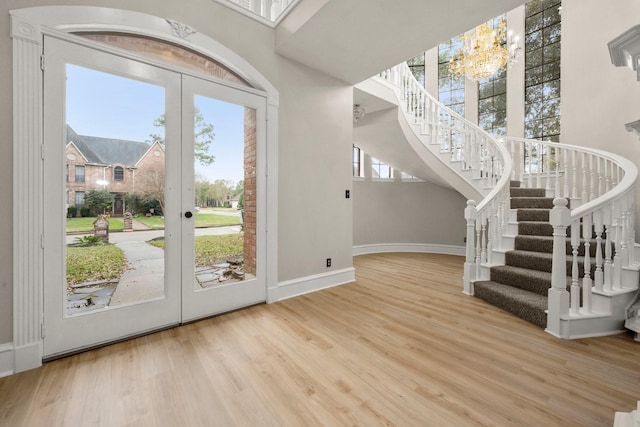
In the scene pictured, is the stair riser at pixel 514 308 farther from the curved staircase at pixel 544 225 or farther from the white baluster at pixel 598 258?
the white baluster at pixel 598 258

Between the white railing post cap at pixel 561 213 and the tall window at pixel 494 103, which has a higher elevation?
the tall window at pixel 494 103

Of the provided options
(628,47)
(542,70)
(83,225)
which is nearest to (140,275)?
(83,225)

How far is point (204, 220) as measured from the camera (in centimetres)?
248

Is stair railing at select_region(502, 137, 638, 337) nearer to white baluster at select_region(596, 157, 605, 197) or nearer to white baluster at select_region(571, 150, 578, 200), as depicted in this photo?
white baluster at select_region(596, 157, 605, 197)

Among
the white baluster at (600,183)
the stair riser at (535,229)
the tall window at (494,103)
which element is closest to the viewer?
the stair riser at (535,229)

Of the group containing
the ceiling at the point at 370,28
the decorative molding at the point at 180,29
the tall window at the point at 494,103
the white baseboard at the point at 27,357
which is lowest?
the white baseboard at the point at 27,357

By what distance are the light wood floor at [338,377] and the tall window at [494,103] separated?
16.8ft

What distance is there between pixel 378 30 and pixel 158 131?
86.8 inches

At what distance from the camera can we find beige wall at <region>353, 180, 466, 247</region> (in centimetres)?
614

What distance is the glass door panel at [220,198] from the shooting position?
7.82 ft

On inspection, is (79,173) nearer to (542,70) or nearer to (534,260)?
(534,260)

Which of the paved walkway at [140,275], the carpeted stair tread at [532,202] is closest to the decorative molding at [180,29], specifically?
the paved walkway at [140,275]

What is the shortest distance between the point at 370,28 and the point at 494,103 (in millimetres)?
5076

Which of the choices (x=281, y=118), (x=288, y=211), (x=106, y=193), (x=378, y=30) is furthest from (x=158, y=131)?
(x=378, y=30)
